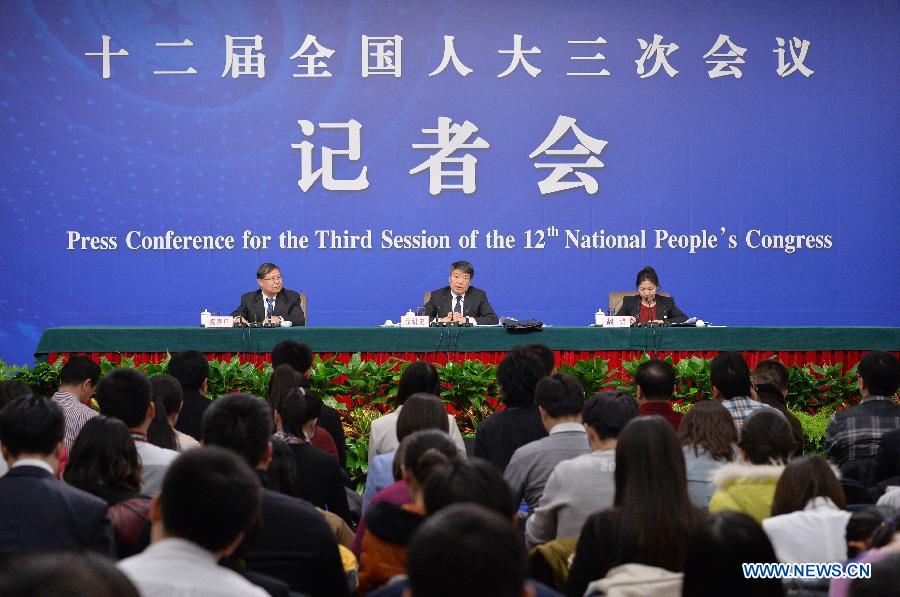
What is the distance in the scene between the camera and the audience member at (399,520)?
2.18 m

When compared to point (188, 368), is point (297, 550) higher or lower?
lower

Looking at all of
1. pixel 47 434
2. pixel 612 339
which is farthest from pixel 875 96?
pixel 47 434

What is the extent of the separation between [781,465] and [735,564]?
1.20m

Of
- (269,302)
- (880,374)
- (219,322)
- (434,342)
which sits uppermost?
(269,302)

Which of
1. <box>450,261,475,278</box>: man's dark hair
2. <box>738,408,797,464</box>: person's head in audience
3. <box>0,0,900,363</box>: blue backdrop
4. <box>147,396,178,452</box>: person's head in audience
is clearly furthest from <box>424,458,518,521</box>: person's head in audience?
<box>0,0,900,363</box>: blue backdrop

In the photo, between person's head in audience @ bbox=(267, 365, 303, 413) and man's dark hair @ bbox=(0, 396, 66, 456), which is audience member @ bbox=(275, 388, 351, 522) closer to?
person's head in audience @ bbox=(267, 365, 303, 413)

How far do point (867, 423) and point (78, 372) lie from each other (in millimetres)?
3082

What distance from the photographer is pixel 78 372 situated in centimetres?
409

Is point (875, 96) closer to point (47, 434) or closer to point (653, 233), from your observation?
point (653, 233)

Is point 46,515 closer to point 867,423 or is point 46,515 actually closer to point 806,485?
point 806,485

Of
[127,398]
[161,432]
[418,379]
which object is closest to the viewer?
[127,398]

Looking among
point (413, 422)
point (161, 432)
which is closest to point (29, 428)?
point (161, 432)

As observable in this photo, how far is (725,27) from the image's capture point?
27.4 ft

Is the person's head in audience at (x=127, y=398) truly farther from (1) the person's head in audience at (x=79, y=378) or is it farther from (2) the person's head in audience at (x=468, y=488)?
(2) the person's head in audience at (x=468, y=488)
